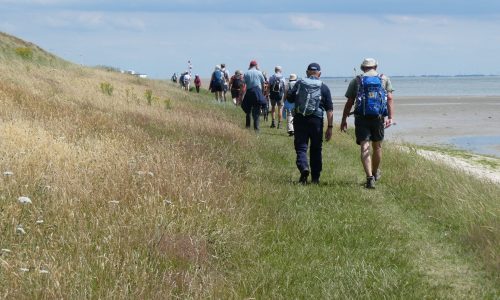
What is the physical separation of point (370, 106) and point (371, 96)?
144 mm

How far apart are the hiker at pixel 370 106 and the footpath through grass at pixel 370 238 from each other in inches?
22.2

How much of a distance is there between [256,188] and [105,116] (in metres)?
5.14

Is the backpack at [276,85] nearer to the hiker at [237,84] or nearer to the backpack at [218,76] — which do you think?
the hiker at [237,84]

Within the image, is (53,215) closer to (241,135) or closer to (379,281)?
(379,281)

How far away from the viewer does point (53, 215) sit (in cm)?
574

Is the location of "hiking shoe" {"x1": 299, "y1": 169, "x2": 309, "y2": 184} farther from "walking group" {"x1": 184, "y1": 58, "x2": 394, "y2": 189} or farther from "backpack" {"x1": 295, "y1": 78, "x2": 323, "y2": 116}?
"backpack" {"x1": 295, "y1": 78, "x2": 323, "y2": 116}

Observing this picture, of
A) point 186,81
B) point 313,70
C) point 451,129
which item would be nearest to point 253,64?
point 313,70

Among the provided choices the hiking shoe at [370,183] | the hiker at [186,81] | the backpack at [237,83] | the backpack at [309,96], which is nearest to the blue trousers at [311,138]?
the backpack at [309,96]

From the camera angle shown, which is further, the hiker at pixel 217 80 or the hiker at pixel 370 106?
the hiker at pixel 217 80

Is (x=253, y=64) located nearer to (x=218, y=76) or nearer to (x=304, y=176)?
(x=304, y=176)

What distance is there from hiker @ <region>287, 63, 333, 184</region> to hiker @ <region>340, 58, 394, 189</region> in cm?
38

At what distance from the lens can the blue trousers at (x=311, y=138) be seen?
33.1 feet

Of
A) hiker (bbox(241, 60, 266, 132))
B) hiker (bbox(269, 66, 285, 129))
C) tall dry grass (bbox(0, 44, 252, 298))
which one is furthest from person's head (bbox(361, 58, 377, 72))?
hiker (bbox(269, 66, 285, 129))

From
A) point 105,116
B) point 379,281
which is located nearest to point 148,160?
Result: point 379,281
